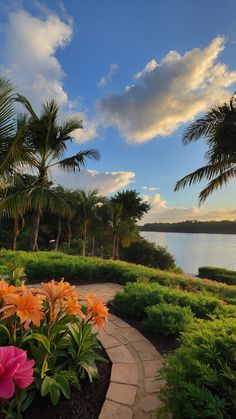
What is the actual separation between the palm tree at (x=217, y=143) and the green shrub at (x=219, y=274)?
696 cm

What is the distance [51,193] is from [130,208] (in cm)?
1549

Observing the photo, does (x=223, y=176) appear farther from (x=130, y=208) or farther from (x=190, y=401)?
(x=130, y=208)

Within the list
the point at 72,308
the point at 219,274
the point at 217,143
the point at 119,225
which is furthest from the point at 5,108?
the point at 119,225

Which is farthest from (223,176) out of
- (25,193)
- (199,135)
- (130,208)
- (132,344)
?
(130,208)

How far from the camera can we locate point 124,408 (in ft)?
7.16

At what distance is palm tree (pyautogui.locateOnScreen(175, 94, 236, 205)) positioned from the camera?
9930mm

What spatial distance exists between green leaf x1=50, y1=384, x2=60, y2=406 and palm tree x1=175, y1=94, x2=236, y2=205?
379 inches

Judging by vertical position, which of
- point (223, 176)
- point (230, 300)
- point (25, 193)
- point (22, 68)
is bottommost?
point (230, 300)

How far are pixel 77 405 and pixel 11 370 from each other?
4.22 feet

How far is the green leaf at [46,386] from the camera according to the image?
6.49 feet

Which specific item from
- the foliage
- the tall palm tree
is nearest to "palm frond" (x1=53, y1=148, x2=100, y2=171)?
the tall palm tree

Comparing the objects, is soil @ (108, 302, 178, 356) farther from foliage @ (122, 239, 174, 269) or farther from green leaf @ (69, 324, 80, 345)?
foliage @ (122, 239, 174, 269)

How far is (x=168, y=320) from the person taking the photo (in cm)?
352

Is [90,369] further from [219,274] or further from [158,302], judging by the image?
[219,274]
